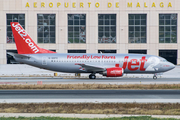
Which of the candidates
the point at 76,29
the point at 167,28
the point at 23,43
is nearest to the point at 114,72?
the point at 23,43

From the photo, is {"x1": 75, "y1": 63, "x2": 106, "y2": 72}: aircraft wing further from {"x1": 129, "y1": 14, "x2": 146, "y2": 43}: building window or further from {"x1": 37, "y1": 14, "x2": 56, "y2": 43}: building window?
{"x1": 129, "y1": 14, "x2": 146, "y2": 43}: building window

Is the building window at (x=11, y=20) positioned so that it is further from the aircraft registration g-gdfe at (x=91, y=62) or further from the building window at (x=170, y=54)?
the building window at (x=170, y=54)

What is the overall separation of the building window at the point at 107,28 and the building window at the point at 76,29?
3877 millimetres

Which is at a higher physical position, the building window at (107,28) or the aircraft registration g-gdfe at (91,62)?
the building window at (107,28)

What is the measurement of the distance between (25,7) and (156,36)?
3210 centimetres

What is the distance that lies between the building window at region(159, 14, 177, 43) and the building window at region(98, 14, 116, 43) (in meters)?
11.4

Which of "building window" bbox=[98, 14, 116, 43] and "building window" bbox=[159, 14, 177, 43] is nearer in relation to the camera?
"building window" bbox=[98, 14, 116, 43]

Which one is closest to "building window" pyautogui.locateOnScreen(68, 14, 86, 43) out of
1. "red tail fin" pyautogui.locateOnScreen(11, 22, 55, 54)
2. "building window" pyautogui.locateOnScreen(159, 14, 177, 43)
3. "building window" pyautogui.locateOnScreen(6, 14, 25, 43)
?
"building window" pyautogui.locateOnScreen(6, 14, 25, 43)

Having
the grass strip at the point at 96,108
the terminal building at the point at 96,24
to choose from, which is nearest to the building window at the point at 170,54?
the terminal building at the point at 96,24

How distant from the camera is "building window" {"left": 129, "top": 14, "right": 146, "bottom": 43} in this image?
216ft

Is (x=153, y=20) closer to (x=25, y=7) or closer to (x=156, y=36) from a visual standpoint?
(x=156, y=36)

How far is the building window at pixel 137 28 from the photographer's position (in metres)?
65.9

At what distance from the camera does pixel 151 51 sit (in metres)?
65.5

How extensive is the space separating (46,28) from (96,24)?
39.7ft
